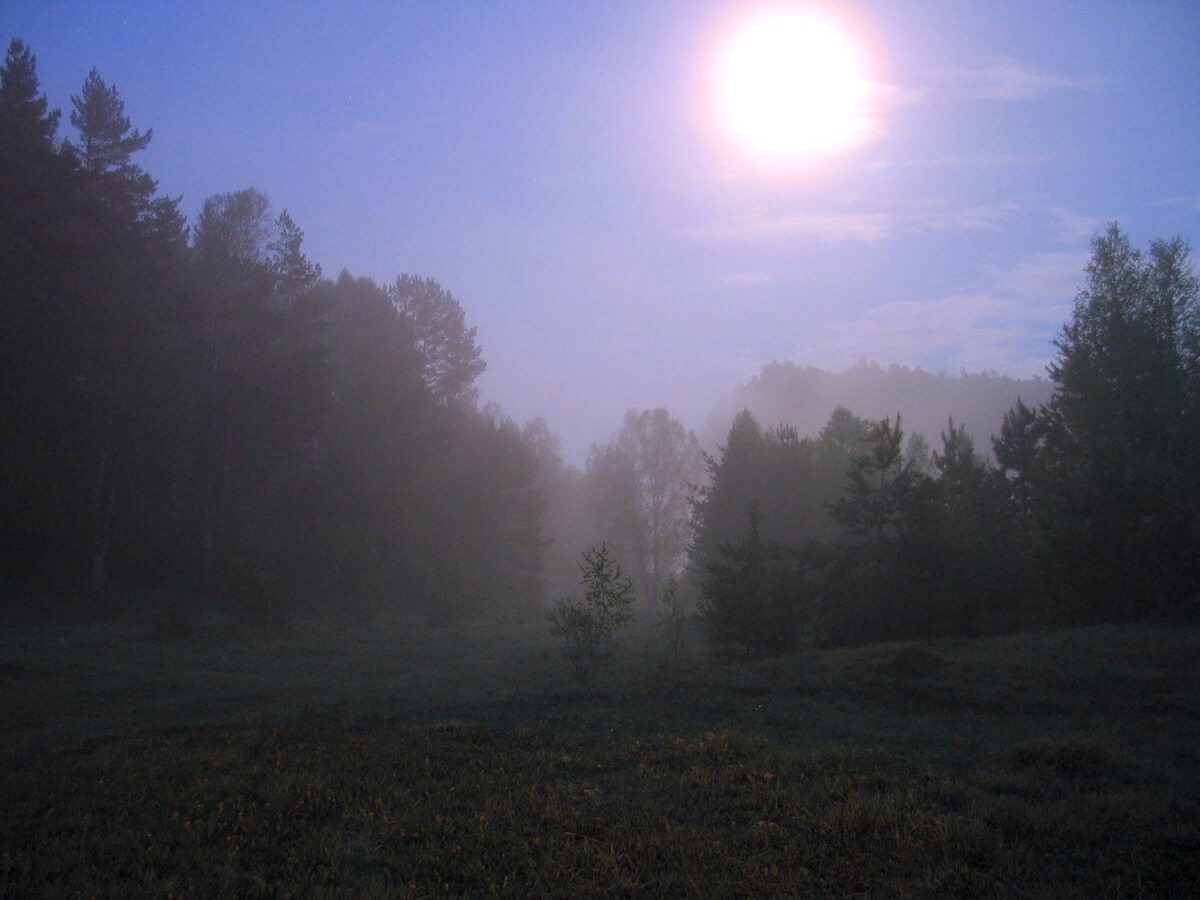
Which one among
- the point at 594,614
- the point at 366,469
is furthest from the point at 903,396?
the point at 594,614

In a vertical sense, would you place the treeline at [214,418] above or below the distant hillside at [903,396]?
below

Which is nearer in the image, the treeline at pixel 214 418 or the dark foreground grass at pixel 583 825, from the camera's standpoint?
the dark foreground grass at pixel 583 825

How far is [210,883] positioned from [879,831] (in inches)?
200

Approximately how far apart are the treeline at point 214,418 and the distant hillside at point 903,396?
201 feet

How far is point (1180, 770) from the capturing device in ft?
26.6

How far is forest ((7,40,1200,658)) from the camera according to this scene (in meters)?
22.4

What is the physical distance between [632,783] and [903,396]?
13998 centimetres

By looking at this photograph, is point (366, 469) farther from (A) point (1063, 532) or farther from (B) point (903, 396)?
(B) point (903, 396)

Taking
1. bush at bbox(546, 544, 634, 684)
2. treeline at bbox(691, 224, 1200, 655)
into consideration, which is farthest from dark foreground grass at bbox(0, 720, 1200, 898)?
treeline at bbox(691, 224, 1200, 655)

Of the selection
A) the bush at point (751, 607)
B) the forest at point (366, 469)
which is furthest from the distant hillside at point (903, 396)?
the bush at point (751, 607)

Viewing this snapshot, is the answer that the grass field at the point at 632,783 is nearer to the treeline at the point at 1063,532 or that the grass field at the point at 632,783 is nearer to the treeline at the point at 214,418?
the treeline at the point at 1063,532

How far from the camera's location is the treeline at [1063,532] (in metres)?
21.2

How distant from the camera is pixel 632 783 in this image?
25.1ft

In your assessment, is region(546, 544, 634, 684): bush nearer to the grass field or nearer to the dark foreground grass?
Answer: the grass field
